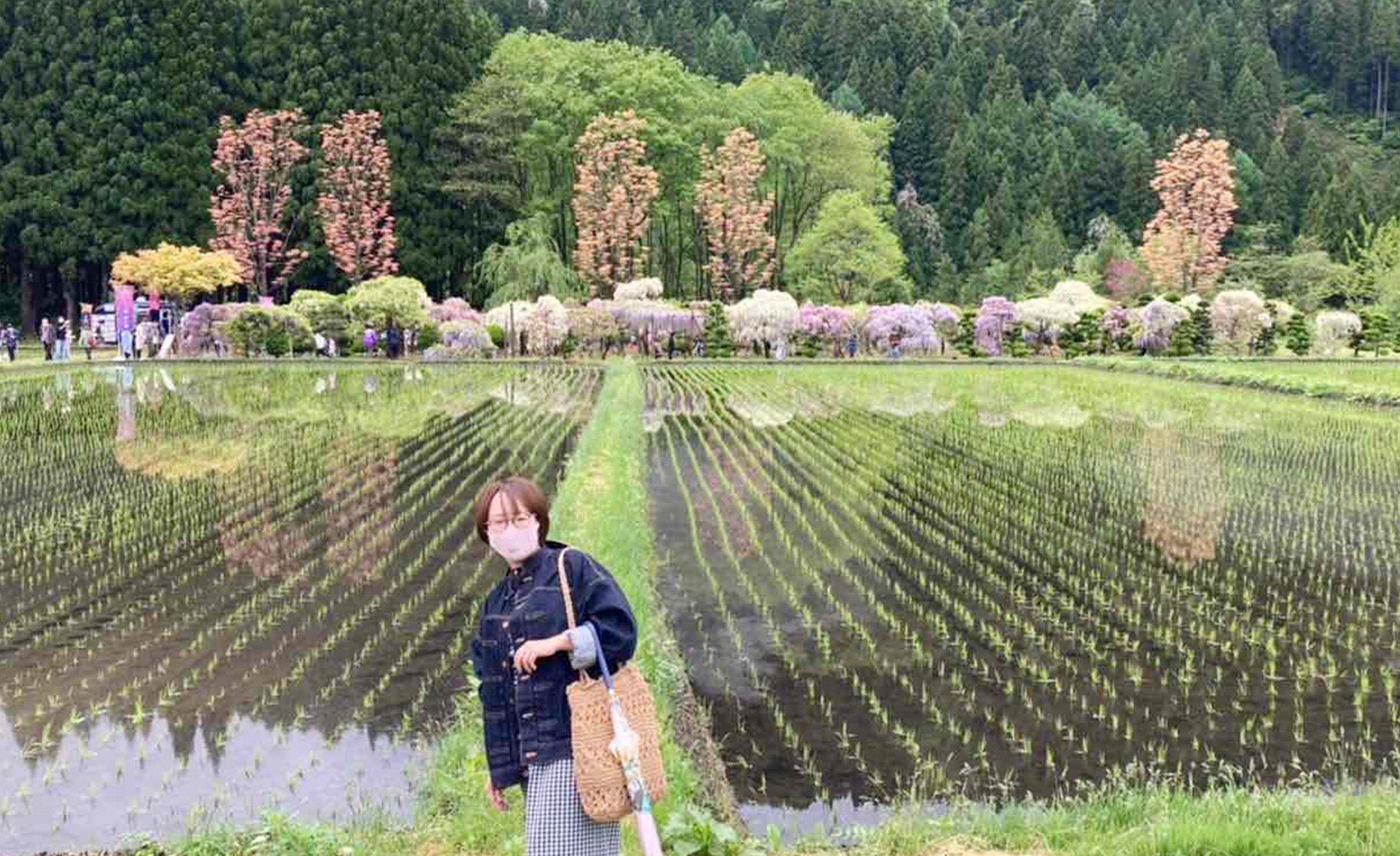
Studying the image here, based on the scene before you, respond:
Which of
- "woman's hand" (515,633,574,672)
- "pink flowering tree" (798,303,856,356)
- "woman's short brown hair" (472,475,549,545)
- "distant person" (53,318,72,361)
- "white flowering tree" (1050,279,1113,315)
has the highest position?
"white flowering tree" (1050,279,1113,315)

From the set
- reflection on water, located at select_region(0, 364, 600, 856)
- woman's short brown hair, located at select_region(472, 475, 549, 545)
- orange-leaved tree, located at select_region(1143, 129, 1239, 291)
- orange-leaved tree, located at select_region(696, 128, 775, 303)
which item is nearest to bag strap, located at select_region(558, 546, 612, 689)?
woman's short brown hair, located at select_region(472, 475, 549, 545)

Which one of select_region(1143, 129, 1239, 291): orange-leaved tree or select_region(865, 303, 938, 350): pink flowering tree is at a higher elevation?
select_region(1143, 129, 1239, 291): orange-leaved tree

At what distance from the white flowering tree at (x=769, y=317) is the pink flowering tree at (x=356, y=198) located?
1223 cm

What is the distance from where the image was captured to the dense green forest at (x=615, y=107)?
3906 cm

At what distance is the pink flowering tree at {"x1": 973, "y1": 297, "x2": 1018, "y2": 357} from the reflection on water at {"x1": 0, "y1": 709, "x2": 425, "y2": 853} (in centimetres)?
3270

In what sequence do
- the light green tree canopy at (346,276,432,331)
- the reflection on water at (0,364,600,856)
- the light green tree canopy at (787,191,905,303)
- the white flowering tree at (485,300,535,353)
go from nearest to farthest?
the reflection on water at (0,364,600,856), the light green tree canopy at (346,276,432,331), the white flowering tree at (485,300,535,353), the light green tree canopy at (787,191,905,303)

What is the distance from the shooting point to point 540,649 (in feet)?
8.59

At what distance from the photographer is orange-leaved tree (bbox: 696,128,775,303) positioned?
41.4 metres

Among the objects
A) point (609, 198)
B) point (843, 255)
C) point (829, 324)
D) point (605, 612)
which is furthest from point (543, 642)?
point (843, 255)

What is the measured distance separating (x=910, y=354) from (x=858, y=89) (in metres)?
38.7

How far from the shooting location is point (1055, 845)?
3715 millimetres

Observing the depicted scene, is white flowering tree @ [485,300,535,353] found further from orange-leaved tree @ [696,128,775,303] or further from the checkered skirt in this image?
the checkered skirt

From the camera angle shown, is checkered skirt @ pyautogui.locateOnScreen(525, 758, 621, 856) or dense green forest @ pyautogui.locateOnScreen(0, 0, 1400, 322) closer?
checkered skirt @ pyautogui.locateOnScreen(525, 758, 621, 856)

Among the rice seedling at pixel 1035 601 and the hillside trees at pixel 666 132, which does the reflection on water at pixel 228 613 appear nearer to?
the rice seedling at pixel 1035 601
